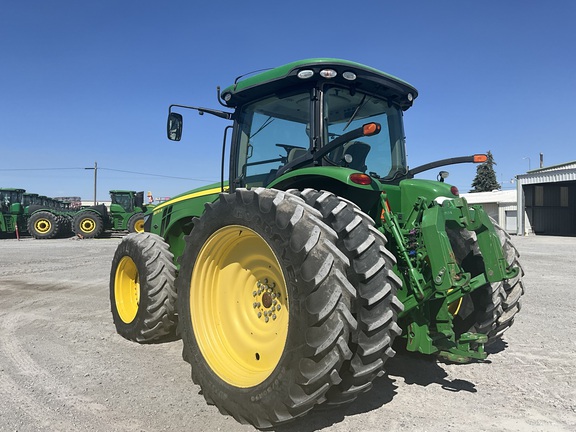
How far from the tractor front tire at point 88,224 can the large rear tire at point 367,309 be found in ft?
75.0

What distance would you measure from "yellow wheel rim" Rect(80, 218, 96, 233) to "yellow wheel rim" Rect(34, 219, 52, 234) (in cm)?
188

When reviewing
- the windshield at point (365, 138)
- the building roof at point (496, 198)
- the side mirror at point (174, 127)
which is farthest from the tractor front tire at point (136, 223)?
the building roof at point (496, 198)

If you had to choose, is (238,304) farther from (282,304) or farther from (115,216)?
(115,216)

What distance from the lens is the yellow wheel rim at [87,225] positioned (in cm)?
2319

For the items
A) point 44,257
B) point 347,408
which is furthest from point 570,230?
point 347,408

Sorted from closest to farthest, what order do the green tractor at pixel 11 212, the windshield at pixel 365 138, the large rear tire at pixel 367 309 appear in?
1. the large rear tire at pixel 367 309
2. the windshield at pixel 365 138
3. the green tractor at pixel 11 212

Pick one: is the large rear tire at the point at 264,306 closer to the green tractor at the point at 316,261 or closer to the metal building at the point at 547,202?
the green tractor at the point at 316,261

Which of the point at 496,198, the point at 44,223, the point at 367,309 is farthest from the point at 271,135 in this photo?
the point at 496,198

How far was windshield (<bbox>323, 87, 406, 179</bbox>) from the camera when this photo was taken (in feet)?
12.3

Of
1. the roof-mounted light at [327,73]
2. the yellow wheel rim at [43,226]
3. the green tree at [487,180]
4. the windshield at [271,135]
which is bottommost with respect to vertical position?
the yellow wheel rim at [43,226]

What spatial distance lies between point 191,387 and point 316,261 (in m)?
1.71

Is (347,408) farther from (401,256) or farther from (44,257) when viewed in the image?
(44,257)

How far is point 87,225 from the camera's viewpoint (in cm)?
2327

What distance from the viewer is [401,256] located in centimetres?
307
